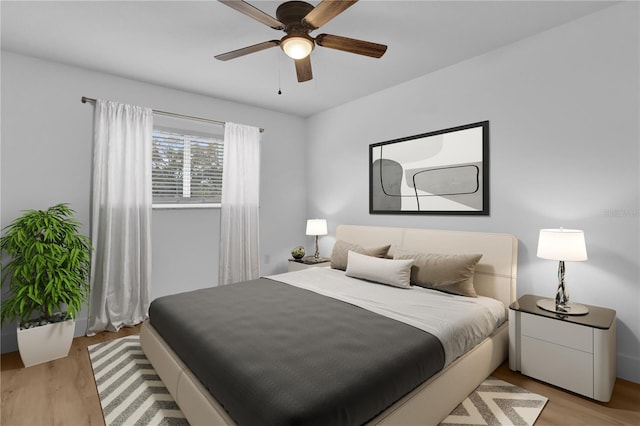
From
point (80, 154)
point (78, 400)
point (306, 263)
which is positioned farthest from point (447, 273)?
point (80, 154)

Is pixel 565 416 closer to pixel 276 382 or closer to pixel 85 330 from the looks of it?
pixel 276 382

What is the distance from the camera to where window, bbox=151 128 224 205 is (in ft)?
12.3

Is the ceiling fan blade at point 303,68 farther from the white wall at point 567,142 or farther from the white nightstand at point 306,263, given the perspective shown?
the white nightstand at point 306,263

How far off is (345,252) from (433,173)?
1.29 m

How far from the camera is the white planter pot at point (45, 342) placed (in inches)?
100

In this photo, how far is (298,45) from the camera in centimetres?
212

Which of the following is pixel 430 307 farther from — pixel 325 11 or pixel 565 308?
pixel 325 11

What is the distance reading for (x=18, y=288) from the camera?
261 cm

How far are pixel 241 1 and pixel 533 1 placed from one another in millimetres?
2029

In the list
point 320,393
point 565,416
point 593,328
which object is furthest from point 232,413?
point 593,328

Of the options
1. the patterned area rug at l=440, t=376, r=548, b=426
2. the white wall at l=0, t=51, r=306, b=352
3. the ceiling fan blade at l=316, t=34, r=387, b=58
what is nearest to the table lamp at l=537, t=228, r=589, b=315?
the patterned area rug at l=440, t=376, r=548, b=426

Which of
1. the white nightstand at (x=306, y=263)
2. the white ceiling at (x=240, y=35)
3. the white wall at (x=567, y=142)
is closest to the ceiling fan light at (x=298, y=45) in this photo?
the white ceiling at (x=240, y=35)

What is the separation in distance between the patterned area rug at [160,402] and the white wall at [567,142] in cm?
97

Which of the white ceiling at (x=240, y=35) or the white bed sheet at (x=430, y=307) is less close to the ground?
the white ceiling at (x=240, y=35)
